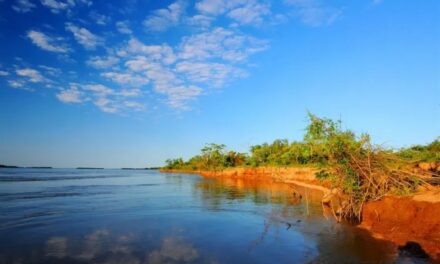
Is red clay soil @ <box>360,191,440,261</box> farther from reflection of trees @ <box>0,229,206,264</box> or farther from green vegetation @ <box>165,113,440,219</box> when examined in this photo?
reflection of trees @ <box>0,229,206,264</box>

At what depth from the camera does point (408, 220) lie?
11953 mm

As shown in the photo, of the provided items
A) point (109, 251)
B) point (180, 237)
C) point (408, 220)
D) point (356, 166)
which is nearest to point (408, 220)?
point (408, 220)

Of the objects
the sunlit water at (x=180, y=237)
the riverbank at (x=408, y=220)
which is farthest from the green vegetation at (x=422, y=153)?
the sunlit water at (x=180, y=237)

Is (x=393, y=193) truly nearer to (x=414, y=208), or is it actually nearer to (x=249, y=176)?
(x=414, y=208)

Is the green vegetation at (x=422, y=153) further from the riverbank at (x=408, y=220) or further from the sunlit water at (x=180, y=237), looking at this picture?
the sunlit water at (x=180, y=237)

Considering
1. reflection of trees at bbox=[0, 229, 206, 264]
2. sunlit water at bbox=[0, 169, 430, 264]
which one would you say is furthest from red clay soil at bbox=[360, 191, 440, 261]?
reflection of trees at bbox=[0, 229, 206, 264]

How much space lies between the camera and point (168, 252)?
1045 cm

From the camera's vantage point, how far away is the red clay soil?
10.6 metres

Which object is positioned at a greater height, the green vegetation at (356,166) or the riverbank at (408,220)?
the green vegetation at (356,166)

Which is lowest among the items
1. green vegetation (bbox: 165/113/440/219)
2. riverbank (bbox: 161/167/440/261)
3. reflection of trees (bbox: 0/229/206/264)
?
reflection of trees (bbox: 0/229/206/264)

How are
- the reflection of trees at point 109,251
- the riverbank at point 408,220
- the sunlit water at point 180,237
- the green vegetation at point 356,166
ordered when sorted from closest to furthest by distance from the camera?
the reflection of trees at point 109,251 → the sunlit water at point 180,237 → the riverbank at point 408,220 → the green vegetation at point 356,166

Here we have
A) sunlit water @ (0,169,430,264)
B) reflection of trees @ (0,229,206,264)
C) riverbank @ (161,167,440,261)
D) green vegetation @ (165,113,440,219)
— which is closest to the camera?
reflection of trees @ (0,229,206,264)

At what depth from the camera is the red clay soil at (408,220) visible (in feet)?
34.7

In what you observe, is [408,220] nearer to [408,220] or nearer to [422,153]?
[408,220]
